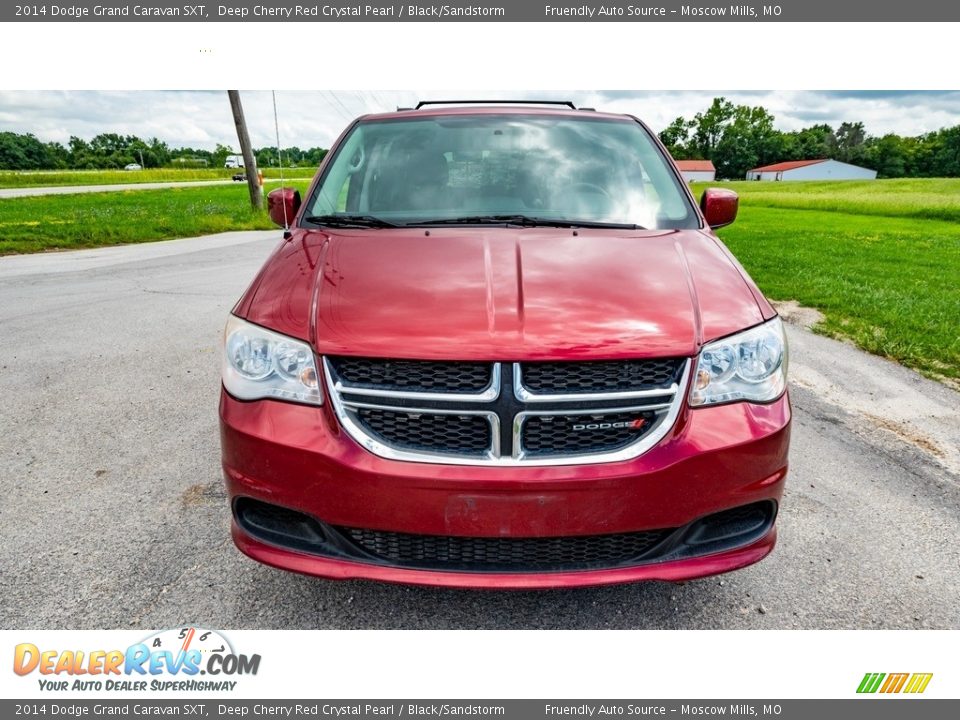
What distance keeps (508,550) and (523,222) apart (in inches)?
54.2

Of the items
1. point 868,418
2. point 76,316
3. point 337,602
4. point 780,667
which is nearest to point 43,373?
point 76,316

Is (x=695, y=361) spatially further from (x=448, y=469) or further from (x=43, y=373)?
(x=43, y=373)

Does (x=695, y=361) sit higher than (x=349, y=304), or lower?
lower

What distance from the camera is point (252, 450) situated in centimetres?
183

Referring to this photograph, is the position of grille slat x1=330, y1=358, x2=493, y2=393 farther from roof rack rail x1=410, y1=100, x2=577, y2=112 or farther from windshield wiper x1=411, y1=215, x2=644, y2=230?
roof rack rail x1=410, y1=100, x2=577, y2=112

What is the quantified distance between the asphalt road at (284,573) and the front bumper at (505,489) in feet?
1.34

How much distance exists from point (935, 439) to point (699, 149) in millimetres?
101298

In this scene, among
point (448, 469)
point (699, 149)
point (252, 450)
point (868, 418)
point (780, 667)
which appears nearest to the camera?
point (448, 469)

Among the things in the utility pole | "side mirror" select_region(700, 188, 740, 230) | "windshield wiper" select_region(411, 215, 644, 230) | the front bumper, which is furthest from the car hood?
the utility pole

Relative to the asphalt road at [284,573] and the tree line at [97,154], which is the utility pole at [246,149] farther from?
the tree line at [97,154]

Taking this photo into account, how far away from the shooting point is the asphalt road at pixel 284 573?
7.00 feet

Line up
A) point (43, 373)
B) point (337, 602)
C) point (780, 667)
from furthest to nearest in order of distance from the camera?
1. point (43, 373)
2. point (337, 602)
3. point (780, 667)

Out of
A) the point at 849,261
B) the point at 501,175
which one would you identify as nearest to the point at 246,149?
the point at 849,261

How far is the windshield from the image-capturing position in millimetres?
2691
